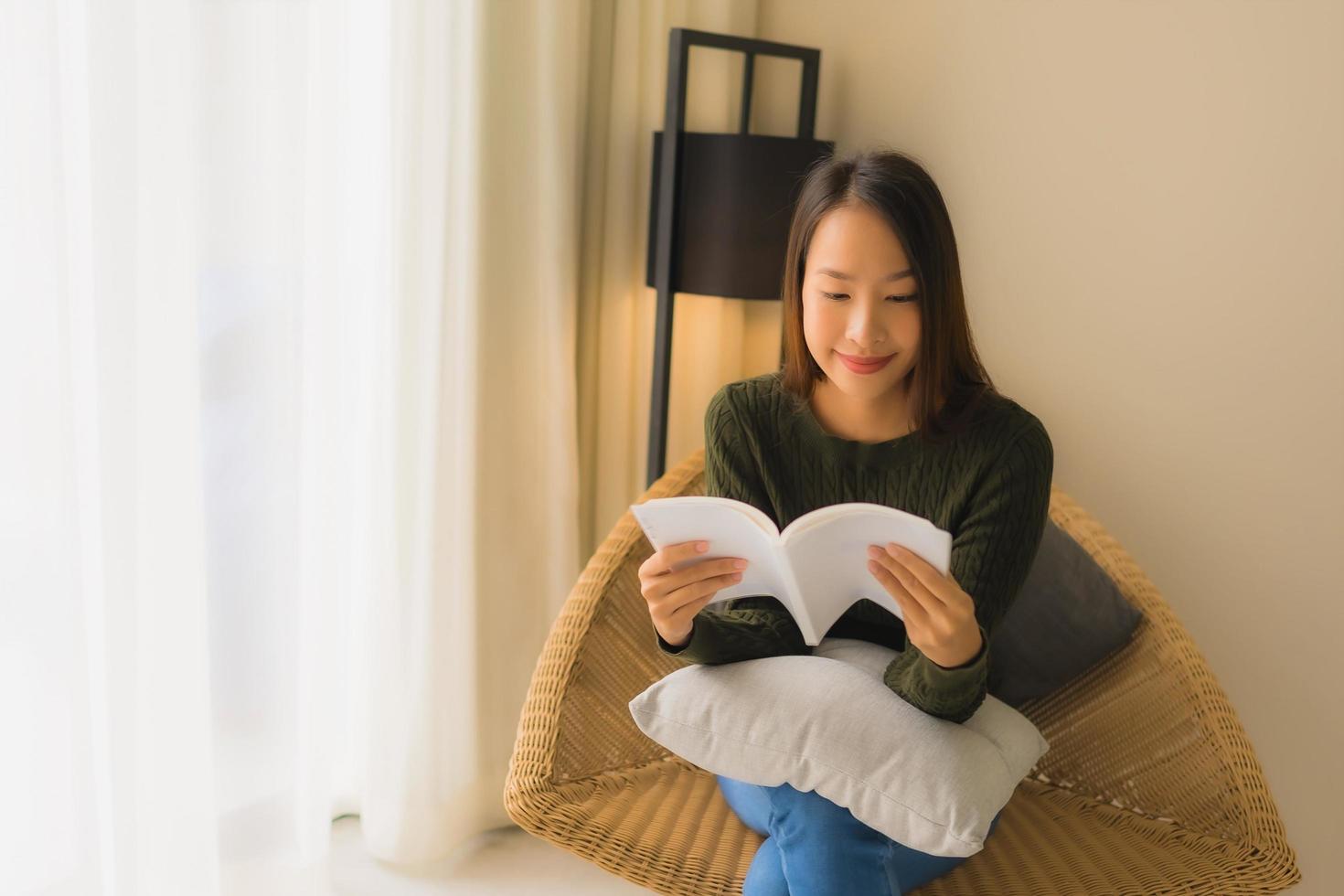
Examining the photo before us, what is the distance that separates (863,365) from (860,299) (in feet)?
0.25

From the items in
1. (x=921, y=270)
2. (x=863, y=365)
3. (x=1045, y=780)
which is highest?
(x=921, y=270)

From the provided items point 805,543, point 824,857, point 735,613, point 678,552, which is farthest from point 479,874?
point 805,543

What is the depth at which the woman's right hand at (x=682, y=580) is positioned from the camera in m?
1.18

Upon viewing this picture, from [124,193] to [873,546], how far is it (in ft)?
3.19

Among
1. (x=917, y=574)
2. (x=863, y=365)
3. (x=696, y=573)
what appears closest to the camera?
A: (x=917, y=574)

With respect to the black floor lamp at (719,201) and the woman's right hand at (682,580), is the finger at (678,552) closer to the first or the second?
the woman's right hand at (682,580)

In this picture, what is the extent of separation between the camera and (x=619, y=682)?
1.57 m

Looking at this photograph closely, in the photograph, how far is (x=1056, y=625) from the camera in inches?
60.1

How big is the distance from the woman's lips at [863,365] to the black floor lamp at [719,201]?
2.06ft

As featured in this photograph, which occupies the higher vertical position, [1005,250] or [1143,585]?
[1005,250]

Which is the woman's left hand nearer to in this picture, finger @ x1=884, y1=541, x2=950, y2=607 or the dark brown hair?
finger @ x1=884, y1=541, x2=950, y2=607

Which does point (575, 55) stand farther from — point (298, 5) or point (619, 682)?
point (619, 682)

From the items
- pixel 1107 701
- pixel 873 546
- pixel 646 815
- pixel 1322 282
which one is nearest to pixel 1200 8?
pixel 1322 282

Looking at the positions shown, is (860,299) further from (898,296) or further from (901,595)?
(901,595)
